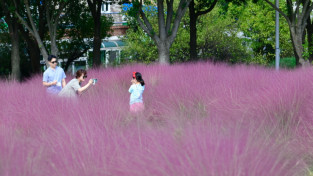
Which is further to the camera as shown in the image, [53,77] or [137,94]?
[53,77]

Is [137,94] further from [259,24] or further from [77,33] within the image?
[259,24]

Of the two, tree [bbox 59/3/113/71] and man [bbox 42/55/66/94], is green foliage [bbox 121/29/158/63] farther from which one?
man [bbox 42/55/66/94]

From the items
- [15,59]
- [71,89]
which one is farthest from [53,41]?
[71,89]

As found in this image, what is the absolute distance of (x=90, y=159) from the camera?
4.01 metres

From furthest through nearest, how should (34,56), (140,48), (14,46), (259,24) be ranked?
1. (259,24)
2. (140,48)
3. (34,56)
4. (14,46)

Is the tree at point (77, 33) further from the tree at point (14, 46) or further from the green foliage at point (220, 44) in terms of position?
the green foliage at point (220, 44)

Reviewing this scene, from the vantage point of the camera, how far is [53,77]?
29.3 ft

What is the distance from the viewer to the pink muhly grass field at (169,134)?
3434mm

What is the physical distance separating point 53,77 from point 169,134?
5488mm

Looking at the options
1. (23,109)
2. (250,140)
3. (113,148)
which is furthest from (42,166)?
→ (23,109)

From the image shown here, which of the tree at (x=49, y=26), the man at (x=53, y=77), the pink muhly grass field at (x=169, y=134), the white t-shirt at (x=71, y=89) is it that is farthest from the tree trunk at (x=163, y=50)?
the white t-shirt at (x=71, y=89)

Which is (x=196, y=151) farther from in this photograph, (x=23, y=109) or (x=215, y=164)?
(x=23, y=109)

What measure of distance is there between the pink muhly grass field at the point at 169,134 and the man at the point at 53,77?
0.69m

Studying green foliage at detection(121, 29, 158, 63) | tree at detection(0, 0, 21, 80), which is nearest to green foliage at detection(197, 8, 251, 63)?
green foliage at detection(121, 29, 158, 63)
